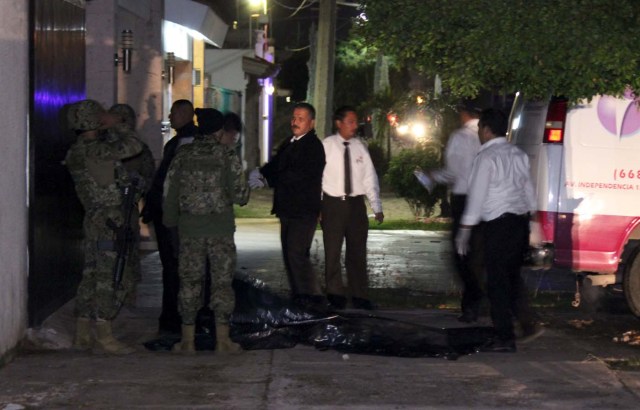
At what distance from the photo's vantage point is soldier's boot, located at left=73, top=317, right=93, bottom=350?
316 inches

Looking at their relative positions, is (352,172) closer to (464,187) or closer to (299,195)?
(299,195)

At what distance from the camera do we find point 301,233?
369 inches

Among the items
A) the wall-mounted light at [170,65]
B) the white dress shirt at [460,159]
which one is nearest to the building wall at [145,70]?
the wall-mounted light at [170,65]

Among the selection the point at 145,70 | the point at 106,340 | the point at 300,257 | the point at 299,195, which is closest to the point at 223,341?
the point at 106,340

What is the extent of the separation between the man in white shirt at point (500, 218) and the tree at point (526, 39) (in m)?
0.68

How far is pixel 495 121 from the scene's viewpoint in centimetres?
816

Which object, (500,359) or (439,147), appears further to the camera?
(439,147)

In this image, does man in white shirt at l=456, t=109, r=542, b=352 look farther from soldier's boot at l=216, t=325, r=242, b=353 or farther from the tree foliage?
the tree foliage

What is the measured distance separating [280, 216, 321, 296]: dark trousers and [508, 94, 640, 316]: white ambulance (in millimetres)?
1920

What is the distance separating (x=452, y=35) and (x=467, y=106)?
3.80ft

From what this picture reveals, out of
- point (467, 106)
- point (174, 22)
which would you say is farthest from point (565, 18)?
point (174, 22)

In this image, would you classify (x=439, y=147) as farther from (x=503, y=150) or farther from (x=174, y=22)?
(x=503, y=150)

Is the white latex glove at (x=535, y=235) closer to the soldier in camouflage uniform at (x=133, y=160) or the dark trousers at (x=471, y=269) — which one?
the dark trousers at (x=471, y=269)

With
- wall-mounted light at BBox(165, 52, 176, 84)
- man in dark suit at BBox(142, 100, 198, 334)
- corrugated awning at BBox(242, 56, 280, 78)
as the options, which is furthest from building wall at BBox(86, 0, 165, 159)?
corrugated awning at BBox(242, 56, 280, 78)
